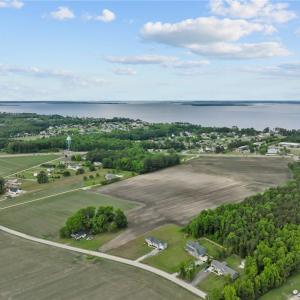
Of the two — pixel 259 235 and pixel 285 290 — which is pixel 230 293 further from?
pixel 259 235

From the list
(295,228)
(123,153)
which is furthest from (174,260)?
(123,153)

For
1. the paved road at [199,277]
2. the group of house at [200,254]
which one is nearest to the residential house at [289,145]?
the group of house at [200,254]

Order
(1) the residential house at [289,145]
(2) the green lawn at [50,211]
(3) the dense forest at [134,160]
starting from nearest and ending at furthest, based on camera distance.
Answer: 1. (2) the green lawn at [50,211]
2. (3) the dense forest at [134,160]
3. (1) the residential house at [289,145]

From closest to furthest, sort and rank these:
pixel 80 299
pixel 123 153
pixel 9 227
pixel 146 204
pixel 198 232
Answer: pixel 80 299 → pixel 198 232 → pixel 9 227 → pixel 146 204 → pixel 123 153

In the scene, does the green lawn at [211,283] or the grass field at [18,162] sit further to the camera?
the grass field at [18,162]

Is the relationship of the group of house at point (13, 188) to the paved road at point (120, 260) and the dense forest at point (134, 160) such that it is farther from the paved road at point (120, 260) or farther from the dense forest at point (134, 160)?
the dense forest at point (134, 160)

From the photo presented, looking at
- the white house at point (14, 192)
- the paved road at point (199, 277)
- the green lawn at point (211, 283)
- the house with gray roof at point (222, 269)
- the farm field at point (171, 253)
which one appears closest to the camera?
the green lawn at point (211, 283)

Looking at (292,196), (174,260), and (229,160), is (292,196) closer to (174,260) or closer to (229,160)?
(174,260)
